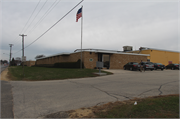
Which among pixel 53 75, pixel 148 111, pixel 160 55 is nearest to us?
pixel 148 111

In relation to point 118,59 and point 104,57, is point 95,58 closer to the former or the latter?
point 104,57

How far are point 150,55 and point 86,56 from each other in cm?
1960

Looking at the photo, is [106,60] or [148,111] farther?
[106,60]

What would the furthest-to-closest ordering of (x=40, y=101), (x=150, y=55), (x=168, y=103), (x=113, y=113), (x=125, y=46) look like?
(x=125, y=46), (x=150, y=55), (x=40, y=101), (x=168, y=103), (x=113, y=113)

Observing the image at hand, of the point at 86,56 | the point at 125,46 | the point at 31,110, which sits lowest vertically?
the point at 31,110

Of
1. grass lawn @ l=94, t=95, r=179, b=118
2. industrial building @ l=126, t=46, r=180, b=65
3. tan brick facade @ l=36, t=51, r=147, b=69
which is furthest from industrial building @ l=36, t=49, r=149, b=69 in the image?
grass lawn @ l=94, t=95, r=179, b=118

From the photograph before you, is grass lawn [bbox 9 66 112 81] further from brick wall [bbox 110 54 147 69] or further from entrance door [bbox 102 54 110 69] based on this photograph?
brick wall [bbox 110 54 147 69]

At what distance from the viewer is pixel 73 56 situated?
31.5 metres

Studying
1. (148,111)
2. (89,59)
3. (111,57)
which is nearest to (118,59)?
(111,57)

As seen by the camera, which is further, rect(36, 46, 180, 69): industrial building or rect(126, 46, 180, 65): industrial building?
rect(126, 46, 180, 65): industrial building

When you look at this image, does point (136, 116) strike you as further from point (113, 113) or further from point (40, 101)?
point (40, 101)

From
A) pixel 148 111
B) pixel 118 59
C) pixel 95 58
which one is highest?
pixel 95 58

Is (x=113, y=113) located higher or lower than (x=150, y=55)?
lower

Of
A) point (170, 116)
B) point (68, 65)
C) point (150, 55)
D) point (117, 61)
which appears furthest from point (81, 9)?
point (150, 55)
